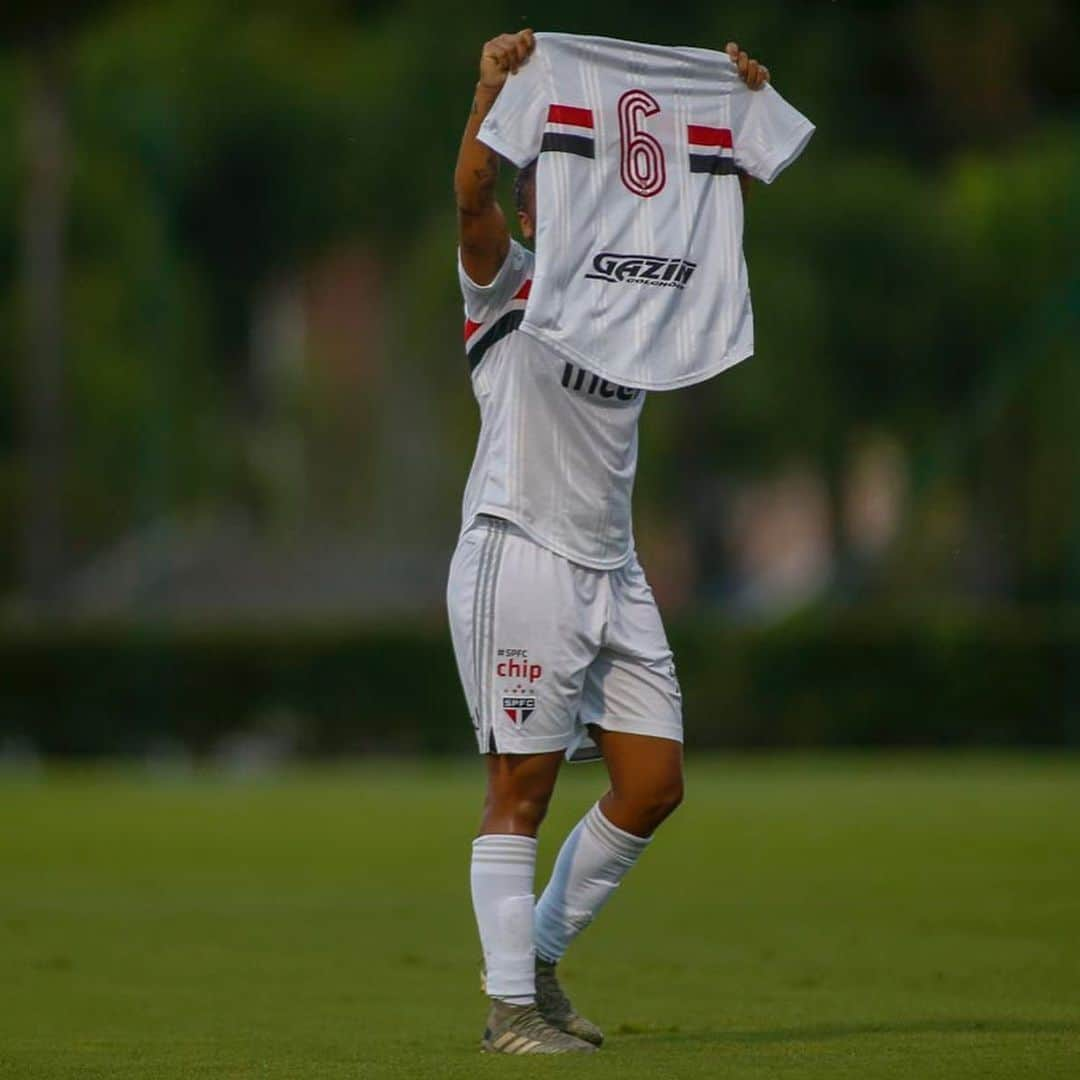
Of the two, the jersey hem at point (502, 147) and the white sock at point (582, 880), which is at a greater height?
the jersey hem at point (502, 147)

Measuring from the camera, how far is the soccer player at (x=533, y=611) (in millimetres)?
7031

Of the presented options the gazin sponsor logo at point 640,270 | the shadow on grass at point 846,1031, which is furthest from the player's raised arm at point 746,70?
the shadow on grass at point 846,1031

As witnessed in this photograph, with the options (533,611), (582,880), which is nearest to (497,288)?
(533,611)

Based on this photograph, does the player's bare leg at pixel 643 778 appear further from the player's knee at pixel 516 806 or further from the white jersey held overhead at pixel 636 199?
the white jersey held overhead at pixel 636 199

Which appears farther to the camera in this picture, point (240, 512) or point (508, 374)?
point (240, 512)

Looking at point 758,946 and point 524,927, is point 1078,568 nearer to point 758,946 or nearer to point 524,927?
point 758,946

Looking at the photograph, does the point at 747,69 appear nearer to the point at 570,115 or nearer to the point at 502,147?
the point at 570,115

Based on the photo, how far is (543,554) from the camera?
7.13 metres

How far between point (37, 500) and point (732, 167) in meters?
27.1

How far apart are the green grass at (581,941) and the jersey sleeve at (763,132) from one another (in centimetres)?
251

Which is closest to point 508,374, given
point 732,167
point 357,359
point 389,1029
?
point 732,167

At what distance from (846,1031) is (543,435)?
1.94 metres

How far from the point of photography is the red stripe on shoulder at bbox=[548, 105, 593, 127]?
7098 mm

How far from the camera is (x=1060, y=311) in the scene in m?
27.8
